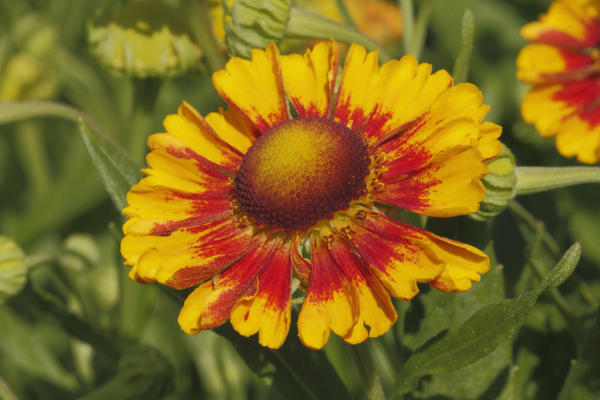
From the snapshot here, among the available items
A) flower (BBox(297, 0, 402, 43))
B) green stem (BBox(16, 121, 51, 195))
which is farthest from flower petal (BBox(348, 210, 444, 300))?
flower (BBox(297, 0, 402, 43))

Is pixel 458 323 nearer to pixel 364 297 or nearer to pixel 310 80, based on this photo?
pixel 364 297

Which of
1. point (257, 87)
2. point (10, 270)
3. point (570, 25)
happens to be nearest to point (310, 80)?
point (257, 87)

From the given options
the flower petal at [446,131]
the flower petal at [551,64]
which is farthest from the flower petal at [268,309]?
the flower petal at [551,64]

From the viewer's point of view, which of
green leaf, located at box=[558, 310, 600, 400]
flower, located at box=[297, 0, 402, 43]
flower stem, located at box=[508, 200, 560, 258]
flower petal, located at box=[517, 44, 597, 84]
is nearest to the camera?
green leaf, located at box=[558, 310, 600, 400]

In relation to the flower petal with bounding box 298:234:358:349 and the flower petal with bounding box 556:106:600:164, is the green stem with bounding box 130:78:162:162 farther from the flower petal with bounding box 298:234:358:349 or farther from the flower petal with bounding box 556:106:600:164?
the flower petal with bounding box 556:106:600:164

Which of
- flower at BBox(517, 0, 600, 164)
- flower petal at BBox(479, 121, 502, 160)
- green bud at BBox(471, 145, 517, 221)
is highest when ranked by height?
flower petal at BBox(479, 121, 502, 160)

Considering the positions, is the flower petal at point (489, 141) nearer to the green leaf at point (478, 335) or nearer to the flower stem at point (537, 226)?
the green leaf at point (478, 335)
